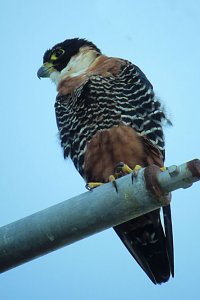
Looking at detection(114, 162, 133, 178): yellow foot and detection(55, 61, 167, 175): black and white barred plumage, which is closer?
detection(114, 162, 133, 178): yellow foot

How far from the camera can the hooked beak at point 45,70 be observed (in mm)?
6434

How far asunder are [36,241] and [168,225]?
239 centimetres

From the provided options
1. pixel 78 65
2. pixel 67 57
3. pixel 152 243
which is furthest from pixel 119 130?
pixel 67 57

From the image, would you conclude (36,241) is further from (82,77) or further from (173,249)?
(82,77)

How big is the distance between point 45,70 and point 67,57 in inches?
11.8

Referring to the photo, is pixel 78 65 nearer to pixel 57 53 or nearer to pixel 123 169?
pixel 57 53

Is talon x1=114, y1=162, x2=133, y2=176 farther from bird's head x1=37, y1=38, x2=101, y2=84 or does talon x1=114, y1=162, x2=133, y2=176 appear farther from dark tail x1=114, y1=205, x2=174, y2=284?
bird's head x1=37, y1=38, x2=101, y2=84

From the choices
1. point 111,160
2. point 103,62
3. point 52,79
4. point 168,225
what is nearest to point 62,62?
point 52,79

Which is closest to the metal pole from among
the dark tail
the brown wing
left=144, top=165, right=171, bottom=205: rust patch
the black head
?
left=144, top=165, right=171, bottom=205: rust patch

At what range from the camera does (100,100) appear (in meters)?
5.25

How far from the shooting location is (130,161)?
16.4 ft

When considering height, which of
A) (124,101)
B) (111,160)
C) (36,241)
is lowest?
(111,160)

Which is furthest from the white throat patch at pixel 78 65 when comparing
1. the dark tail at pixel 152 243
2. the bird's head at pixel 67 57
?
the dark tail at pixel 152 243

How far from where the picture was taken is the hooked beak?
21.1 ft
